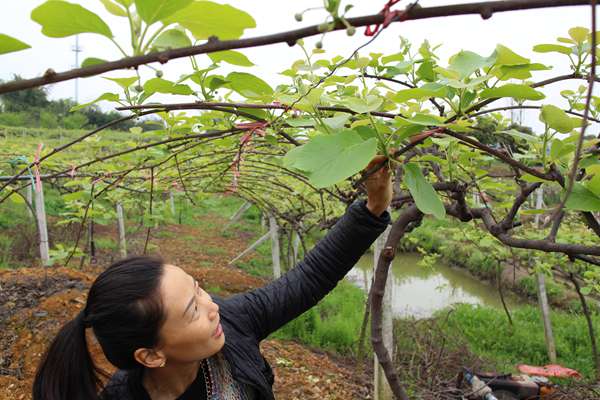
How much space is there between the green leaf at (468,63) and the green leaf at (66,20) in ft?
1.56

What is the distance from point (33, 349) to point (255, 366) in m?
3.19

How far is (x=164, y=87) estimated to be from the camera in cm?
86

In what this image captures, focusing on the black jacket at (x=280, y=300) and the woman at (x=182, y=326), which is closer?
the woman at (x=182, y=326)

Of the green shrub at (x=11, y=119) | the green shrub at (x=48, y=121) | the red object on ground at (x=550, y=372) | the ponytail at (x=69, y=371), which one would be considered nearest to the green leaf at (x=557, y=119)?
the ponytail at (x=69, y=371)

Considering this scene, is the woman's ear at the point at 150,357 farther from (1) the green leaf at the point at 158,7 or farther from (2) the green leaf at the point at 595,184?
(2) the green leaf at the point at 595,184

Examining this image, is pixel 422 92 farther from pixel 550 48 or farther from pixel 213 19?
pixel 550 48

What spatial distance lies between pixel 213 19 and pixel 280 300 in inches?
42.8

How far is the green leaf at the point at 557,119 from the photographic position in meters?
0.69

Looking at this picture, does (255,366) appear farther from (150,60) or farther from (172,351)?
(150,60)

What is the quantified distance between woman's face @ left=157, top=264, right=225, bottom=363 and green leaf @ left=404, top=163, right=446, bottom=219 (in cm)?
67

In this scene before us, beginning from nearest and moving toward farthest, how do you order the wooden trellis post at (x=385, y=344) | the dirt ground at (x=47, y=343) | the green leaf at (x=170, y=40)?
the green leaf at (x=170, y=40) → the wooden trellis post at (x=385, y=344) → the dirt ground at (x=47, y=343)

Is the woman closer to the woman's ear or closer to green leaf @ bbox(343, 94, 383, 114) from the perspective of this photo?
the woman's ear

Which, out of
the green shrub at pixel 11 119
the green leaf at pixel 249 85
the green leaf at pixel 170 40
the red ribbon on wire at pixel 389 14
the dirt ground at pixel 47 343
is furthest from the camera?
the green shrub at pixel 11 119

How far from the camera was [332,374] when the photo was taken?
3.97 meters
